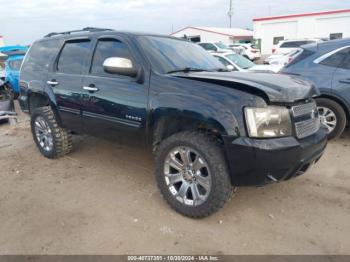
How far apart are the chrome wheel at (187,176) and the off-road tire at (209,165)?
5 centimetres

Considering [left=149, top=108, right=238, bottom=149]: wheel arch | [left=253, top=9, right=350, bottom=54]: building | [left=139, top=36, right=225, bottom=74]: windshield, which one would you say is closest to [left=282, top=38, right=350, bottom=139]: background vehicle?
[left=139, top=36, right=225, bottom=74]: windshield

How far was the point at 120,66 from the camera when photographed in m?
3.66

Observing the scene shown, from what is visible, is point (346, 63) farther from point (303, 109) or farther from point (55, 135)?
point (55, 135)

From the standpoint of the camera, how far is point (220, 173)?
3148mm

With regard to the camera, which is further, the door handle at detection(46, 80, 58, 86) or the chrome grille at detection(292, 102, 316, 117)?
the door handle at detection(46, 80, 58, 86)

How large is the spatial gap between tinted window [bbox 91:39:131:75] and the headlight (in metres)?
1.74

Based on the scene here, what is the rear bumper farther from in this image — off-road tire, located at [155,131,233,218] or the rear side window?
the rear side window

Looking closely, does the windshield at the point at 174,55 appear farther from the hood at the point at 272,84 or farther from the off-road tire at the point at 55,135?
the off-road tire at the point at 55,135

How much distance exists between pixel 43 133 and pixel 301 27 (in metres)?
38.4

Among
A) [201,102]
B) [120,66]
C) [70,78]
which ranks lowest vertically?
[201,102]

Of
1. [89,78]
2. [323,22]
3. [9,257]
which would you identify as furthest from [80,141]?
[323,22]

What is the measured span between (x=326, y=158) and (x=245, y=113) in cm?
282

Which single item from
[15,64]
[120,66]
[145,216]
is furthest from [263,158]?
[15,64]

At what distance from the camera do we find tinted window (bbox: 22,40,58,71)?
205 inches
